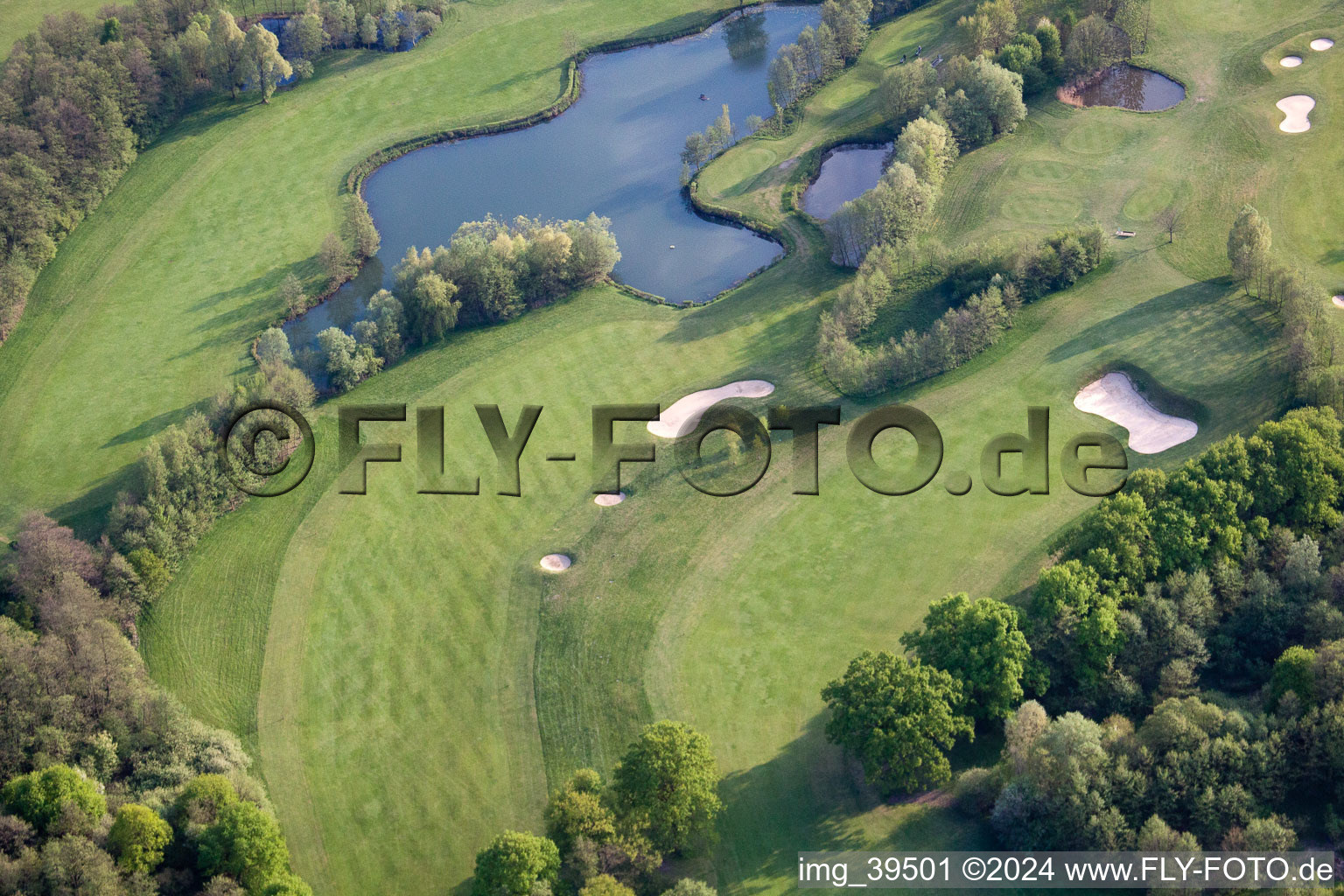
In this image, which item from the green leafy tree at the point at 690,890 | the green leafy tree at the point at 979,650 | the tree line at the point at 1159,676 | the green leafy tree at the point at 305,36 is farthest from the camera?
the green leafy tree at the point at 305,36

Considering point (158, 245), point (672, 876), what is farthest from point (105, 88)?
point (672, 876)

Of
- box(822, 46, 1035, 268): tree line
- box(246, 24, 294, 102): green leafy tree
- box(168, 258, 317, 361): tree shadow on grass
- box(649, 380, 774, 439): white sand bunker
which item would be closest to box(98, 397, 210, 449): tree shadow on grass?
box(168, 258, 317, 361): tree shadow on grass

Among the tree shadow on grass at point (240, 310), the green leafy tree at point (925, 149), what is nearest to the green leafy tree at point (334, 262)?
the tree shadow on grass at point (240, 310)

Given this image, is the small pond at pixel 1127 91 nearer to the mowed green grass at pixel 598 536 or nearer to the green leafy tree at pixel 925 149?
the mowed green grass at pixel 598 536

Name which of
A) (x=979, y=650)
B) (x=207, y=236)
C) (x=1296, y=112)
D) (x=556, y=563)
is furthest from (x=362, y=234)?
(x=1296, y=112)

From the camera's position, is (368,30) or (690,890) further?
(368,30)

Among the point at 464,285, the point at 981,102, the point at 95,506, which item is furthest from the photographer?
the point at 981,102

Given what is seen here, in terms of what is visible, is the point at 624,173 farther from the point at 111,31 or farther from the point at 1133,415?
the point at 111,31
